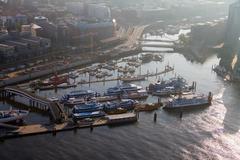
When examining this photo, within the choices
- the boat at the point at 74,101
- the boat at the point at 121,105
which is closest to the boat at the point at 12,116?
the boat at the point at 74,101

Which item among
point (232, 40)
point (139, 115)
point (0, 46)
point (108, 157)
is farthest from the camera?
point (232, 40)

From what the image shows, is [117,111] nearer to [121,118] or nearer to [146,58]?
[121,118]

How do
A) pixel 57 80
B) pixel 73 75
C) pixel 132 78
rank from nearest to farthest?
pixel 57 80, pixel 132 78, pixel 73 75

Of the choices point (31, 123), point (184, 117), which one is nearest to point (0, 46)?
point (31, 123)

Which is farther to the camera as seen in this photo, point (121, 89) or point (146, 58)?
point (146, 58)

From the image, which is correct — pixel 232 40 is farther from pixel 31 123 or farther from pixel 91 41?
pixel 31 123

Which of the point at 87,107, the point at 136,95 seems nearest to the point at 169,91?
the point at 136,95

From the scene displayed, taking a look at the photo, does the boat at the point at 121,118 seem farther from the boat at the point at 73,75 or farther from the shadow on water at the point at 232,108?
the boat at the point at 73,75
